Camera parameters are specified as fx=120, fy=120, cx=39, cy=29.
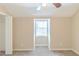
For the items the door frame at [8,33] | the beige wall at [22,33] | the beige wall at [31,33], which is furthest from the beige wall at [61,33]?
the door frame at [8,33]

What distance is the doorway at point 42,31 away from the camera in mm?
1798

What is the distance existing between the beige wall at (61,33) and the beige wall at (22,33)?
0.35m

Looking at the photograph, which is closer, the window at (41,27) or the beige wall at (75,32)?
the beige wall at (75,32)

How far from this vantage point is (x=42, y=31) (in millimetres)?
1820

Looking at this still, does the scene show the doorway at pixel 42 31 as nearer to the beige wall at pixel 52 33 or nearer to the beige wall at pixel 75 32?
the beige wall at pixel 52 33

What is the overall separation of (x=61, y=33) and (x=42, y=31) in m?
0.29

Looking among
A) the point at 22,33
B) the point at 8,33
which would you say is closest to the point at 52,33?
the point at 22,33

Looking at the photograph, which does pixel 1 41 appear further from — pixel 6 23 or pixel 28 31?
pixel 28 31

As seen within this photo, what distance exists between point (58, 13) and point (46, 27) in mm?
278

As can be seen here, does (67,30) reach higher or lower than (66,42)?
higher

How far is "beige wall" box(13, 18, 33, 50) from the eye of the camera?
5.79ft

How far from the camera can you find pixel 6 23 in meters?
1.76

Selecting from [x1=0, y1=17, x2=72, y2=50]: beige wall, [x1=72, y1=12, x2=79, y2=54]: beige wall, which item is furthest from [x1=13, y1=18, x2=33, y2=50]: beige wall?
[x1=72, y1=12, x2=79, y2=54]: beige wall

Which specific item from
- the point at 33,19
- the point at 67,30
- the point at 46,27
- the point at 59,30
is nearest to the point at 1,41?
the point at 33,19
